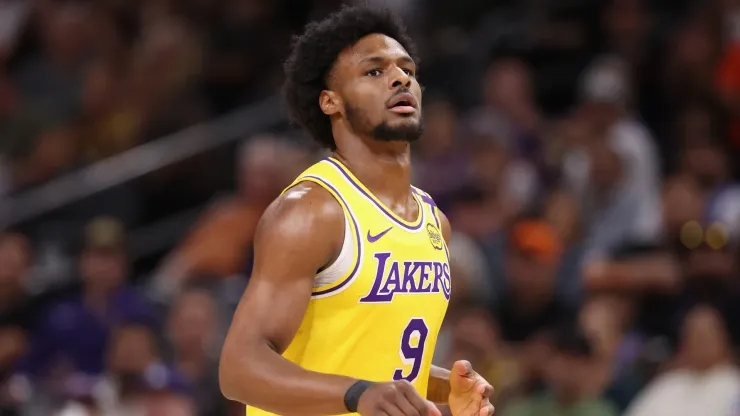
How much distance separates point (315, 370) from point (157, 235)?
6.93m

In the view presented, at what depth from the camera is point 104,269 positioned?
29.8 feet

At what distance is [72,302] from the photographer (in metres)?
9.35

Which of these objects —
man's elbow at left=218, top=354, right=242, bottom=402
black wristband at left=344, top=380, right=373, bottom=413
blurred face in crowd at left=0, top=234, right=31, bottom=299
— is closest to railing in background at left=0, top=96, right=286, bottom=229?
blurred face in crowd at left=0, top=234, right=31, bottom=299

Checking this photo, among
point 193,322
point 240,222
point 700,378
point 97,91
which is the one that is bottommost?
point 700,378

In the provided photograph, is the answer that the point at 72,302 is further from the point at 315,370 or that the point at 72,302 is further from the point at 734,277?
the point at 315,370

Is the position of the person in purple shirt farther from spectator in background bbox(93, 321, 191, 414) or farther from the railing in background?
the railing in background

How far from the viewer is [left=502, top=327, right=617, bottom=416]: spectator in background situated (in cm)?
749

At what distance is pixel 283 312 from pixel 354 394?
44 cm

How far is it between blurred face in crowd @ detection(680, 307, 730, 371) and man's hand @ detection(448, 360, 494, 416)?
3.57 m

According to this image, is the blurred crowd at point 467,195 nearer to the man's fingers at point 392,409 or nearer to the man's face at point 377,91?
the man's face at point 377,91

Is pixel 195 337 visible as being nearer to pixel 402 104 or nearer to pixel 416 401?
pixel 402 104

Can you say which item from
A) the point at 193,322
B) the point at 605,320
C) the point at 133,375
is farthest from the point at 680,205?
the point at 133,375

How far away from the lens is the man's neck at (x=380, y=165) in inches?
184

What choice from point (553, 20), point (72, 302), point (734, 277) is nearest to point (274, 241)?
point (734, 277)
